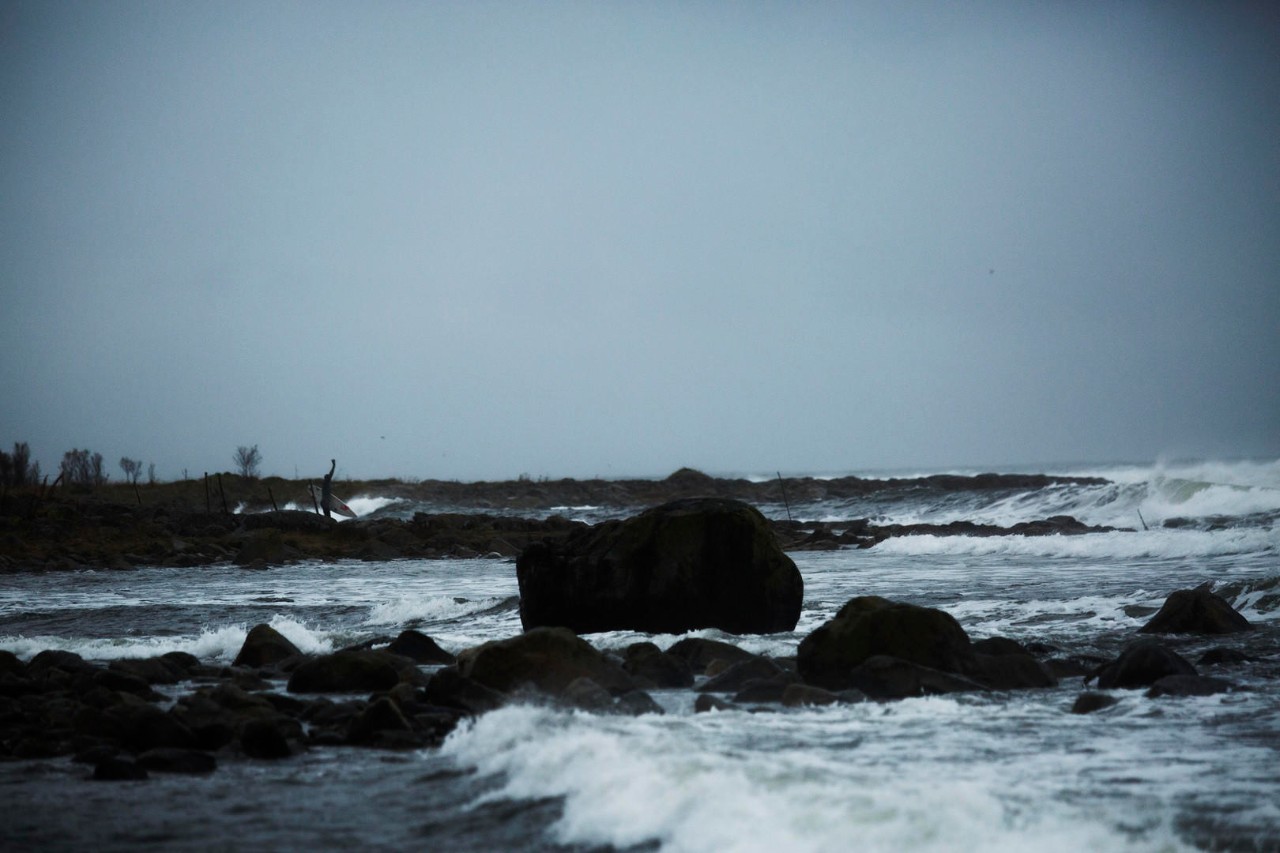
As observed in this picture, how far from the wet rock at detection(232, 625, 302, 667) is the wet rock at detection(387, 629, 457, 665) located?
1.14 m

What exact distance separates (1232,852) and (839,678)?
4.30m

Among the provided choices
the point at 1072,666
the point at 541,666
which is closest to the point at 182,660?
the point at 541,666

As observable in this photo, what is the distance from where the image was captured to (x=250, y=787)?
575cm

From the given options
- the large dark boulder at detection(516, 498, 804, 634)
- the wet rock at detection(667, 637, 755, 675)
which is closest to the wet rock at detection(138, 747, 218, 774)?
the wet rock at detection(667, 637, 755, 675)

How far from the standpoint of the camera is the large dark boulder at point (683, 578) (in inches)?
476

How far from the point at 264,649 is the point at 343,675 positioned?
243cm

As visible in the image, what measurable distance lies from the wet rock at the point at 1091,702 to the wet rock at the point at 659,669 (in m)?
2.97

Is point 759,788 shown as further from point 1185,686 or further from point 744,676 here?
point 1185,686

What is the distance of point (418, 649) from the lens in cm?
1090

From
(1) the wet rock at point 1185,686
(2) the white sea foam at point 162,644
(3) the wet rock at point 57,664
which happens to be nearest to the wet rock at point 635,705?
(1) the wet rock at point 1185,686

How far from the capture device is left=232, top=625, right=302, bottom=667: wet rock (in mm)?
10969

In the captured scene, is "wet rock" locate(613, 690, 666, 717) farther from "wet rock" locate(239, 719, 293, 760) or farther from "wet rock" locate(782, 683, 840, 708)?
"wet rock" locate(239, 719, 293, 760)

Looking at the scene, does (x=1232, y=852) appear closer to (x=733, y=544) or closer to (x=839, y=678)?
(x=839, y=678)

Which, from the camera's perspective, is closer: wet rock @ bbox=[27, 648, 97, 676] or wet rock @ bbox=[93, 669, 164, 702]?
wet rock @ bbox=[93, 669, 164, 702]
